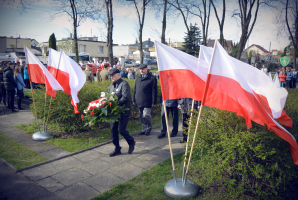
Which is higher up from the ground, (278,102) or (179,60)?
(179,60)

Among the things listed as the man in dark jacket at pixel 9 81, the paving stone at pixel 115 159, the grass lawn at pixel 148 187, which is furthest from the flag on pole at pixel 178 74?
the man in dark jacket at pixel 9 81

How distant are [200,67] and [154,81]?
3086mm

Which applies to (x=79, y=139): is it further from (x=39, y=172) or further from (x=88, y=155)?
(x=39, y=172)

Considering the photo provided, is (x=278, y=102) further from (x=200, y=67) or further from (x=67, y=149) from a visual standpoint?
(x=67, y=149)

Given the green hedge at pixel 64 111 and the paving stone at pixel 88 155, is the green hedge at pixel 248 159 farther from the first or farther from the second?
the green hedge at pixel 64 111

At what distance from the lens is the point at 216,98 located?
10.7 feet

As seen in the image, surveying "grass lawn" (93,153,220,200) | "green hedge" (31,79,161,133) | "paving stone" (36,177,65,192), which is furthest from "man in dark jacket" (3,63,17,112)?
"grass lawn" (93,153,220,200)

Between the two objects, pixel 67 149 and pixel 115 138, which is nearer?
pixel 115 138

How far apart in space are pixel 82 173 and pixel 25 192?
1.03 meters

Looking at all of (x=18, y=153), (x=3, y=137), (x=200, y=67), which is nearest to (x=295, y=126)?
(x=200, y=67)

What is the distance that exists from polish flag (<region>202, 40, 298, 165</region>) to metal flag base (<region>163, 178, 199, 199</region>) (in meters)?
1.43

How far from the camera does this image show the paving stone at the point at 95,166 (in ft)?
14.8

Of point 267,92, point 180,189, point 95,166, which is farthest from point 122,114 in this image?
point 267,92

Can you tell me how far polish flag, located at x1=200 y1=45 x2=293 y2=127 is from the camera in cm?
346
